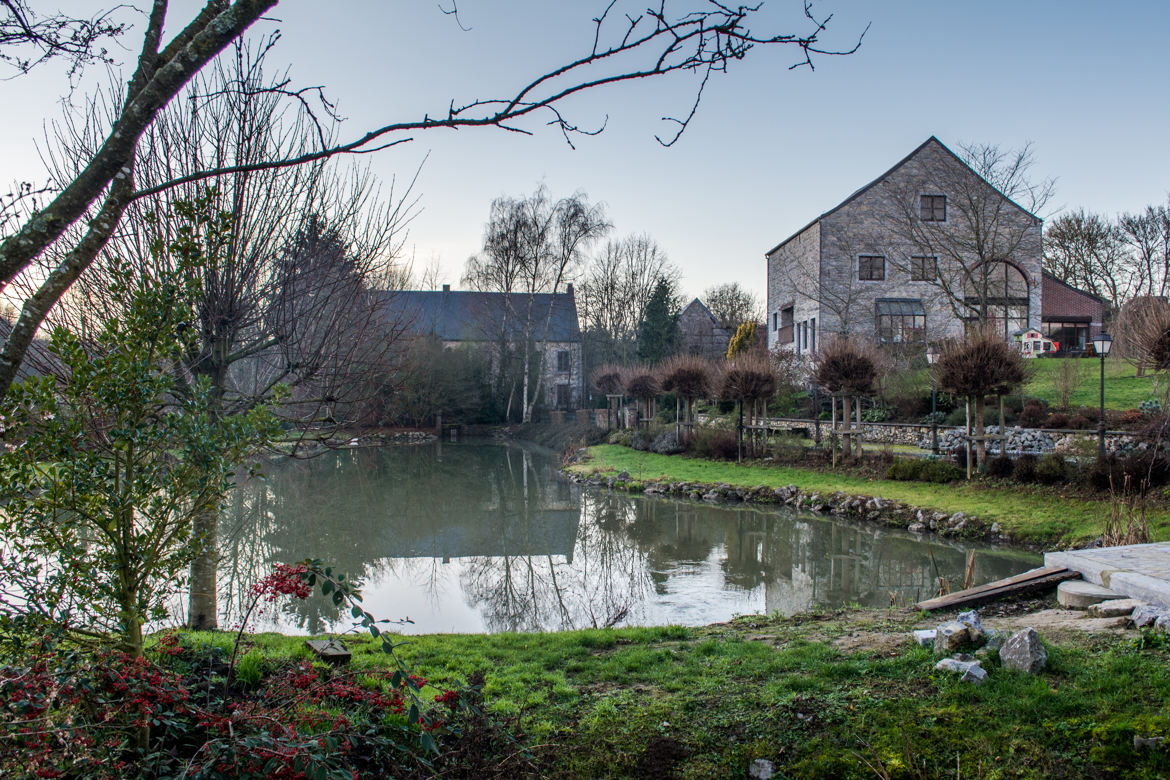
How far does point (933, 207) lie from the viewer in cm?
2741

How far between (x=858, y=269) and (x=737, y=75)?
26.6 m

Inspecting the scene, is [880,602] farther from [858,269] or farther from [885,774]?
[858,269]

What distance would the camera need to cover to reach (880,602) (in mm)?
8195

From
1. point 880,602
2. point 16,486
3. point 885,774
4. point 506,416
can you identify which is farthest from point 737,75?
point 506,416

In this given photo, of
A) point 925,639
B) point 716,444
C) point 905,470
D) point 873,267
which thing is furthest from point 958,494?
point 873,267

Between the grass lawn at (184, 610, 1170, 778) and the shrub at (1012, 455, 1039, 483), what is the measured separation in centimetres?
968

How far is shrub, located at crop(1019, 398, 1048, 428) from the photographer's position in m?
A: 17.4

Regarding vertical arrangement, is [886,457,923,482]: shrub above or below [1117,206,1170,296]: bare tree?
below

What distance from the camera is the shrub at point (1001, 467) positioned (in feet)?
44.7

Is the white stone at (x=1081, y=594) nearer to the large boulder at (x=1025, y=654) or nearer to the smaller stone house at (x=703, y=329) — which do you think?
the large boulder at (x=1025, y=654)

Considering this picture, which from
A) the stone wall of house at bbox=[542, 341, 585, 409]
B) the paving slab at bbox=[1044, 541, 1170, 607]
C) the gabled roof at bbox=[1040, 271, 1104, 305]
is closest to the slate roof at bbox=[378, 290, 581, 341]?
the stone wall of house at bbox=[542, 341, 585, 409]

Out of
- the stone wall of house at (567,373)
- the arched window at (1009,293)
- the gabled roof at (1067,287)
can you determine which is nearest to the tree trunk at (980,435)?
the arched window at (1009,293)

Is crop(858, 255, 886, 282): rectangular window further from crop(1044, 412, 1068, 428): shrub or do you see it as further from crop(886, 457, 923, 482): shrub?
crop(886, 457, 923, 482): shrub

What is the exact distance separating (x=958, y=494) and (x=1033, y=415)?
6154mm
